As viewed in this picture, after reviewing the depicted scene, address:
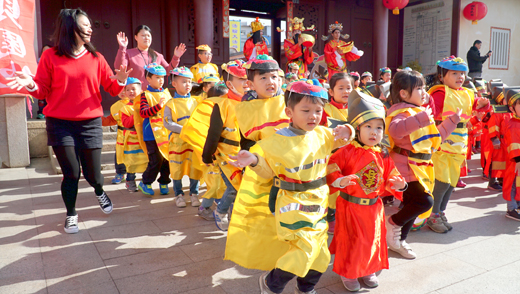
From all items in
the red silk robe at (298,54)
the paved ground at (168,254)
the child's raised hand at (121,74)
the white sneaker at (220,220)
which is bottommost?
the paved ground at (168,254)

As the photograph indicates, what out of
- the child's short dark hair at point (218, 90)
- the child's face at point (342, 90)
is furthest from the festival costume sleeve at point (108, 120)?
the child's face at point (342, 90)

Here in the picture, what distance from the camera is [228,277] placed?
247 cm

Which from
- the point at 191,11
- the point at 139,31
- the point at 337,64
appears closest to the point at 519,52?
the point at 337,64

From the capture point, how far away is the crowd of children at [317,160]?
203cm

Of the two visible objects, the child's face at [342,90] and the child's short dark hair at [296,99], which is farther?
the child's face at [342,90]

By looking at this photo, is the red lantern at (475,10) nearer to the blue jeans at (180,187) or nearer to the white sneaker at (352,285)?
the blue jeans at (180,187)

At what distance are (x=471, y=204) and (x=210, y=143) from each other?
120 inches

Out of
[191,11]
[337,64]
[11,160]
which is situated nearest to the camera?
[11,160]

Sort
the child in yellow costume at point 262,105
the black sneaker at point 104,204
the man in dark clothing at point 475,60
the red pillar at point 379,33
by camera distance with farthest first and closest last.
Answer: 1. the red pillar at point 379,33
2. the man in dark clothing at point 475,60
3. the black sneaker at point 104,204
4. the child in yellow costume at point 262,105

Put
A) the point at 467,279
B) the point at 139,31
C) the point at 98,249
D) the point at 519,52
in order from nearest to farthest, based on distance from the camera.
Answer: the point at 467,279 → the point at 98,249 → the point at 139,31 → the point at 519,52

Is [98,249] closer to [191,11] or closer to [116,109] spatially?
[116,109]

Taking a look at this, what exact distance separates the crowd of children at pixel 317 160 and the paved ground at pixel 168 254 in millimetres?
195

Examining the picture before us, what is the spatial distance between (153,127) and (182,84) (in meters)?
0.68

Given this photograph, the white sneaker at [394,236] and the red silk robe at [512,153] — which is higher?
the red silk robe at [512,153]
